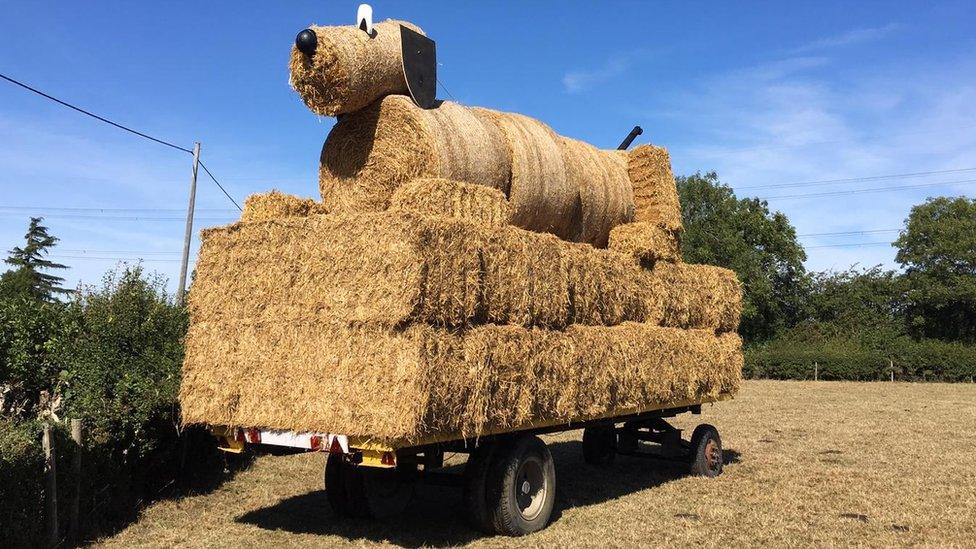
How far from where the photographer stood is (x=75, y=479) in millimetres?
7094

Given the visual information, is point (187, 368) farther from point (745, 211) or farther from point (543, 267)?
point (745, 211)

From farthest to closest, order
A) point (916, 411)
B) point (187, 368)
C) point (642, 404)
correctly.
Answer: point (916, 411) < point (642, 404) < point (187, 368)

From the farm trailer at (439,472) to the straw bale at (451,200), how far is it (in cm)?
191

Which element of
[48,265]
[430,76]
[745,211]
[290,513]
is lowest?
[290,513]

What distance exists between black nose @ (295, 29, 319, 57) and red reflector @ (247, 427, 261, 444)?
335 centimetres

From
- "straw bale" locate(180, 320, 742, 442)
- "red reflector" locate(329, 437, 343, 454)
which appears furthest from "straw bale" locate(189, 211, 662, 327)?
"red reflector" locate(329, 437, 343, 454)

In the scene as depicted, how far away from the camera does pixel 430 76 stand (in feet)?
25.7

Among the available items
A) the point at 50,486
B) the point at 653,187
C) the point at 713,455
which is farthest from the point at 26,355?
the point at 713,455

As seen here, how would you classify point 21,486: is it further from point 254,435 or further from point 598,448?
point 598,448

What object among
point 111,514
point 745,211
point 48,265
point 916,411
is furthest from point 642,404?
point 48,265

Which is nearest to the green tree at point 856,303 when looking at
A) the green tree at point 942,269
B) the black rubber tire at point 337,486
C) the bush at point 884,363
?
the green tree at point 942,269

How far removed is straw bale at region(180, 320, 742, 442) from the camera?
19.8 ft

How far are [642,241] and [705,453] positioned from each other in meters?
3.41

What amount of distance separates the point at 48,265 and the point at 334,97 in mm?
53308
